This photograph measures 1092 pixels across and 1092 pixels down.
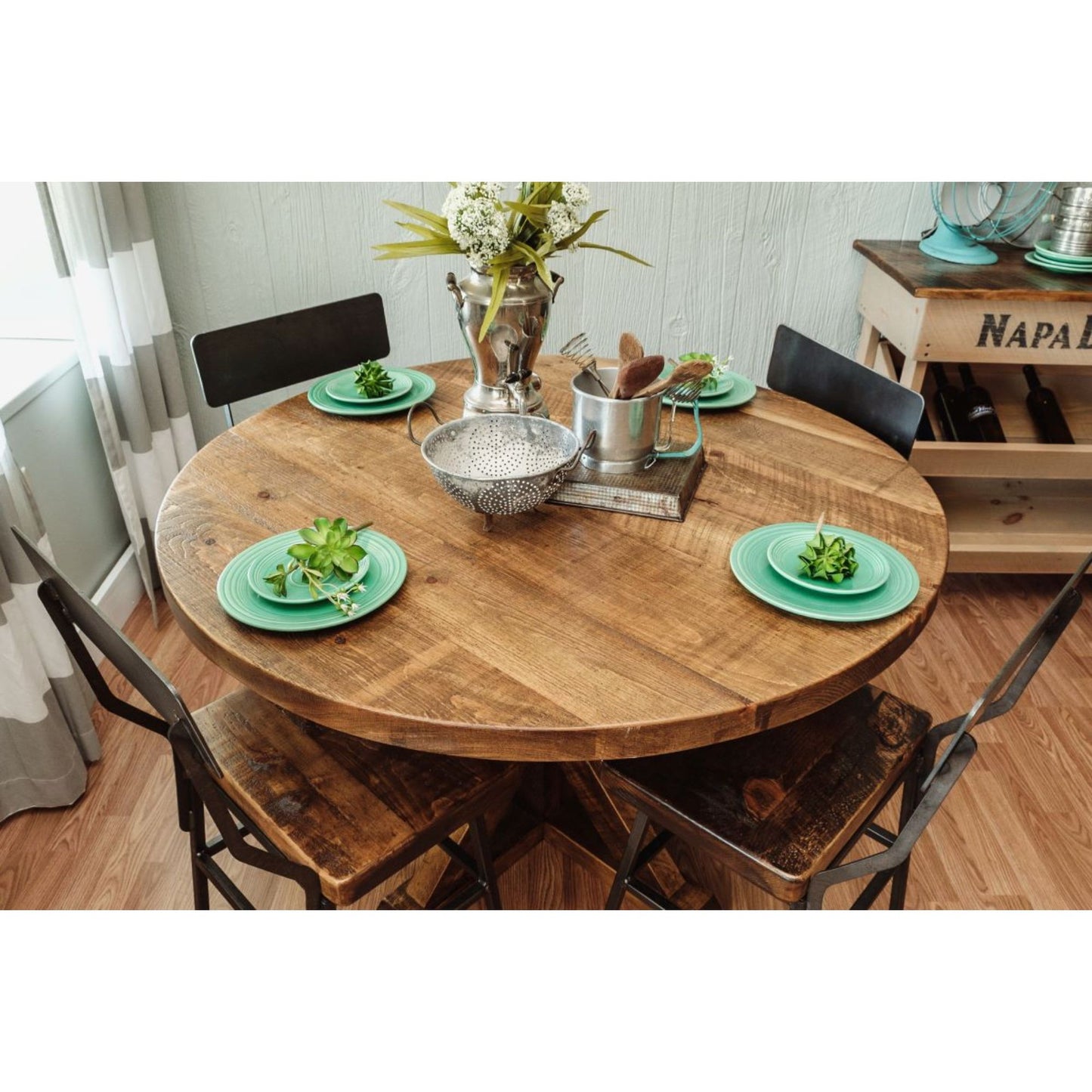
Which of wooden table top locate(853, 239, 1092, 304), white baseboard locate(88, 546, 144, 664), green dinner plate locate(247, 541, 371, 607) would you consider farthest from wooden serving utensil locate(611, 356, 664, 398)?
white baseboard locate(88, 546, 144, 664)

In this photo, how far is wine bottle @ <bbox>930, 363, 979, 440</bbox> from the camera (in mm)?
2475

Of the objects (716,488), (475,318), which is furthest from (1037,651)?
(475,318)

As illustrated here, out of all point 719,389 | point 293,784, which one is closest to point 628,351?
point 719,389

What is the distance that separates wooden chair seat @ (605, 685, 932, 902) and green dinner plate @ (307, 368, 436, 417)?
0.84m

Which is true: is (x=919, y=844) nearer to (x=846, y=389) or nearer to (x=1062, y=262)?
(x=846, y=389)

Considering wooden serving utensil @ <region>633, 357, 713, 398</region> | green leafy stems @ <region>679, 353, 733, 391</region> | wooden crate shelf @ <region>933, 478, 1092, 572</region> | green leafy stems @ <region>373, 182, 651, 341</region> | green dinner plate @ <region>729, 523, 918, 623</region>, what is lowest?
wooden crate shelf @ <region>933, 478, 1092, 572</region>

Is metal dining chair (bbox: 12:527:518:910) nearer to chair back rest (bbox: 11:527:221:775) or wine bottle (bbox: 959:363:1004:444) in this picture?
chair back rest (bbox: 11:527:221:775)

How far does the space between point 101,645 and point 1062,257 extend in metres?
2.35

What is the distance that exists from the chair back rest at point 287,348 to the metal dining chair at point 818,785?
3.94 ft

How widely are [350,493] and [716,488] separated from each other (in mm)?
607

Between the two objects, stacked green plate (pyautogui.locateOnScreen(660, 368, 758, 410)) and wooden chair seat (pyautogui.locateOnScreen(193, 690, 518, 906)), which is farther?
stacked green plate (pyautogui.locateOnScreen(660, 368, 758, 410))

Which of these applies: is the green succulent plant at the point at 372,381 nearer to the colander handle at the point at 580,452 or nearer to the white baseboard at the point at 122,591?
the colander handle at the point at 580,452

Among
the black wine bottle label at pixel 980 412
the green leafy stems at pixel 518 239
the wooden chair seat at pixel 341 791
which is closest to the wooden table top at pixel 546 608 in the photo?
the wooden chair seat at pixel 341 791

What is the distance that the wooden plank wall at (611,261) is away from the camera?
8.24 feet
